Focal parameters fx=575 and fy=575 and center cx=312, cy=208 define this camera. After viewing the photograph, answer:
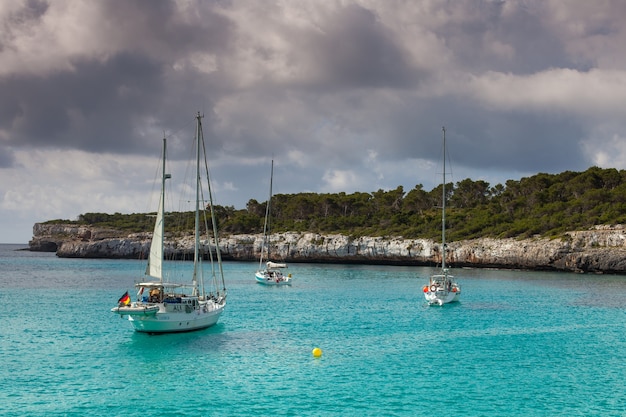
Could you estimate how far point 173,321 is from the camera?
1405 inches

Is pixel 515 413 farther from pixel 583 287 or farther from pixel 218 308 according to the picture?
pixel 583 287

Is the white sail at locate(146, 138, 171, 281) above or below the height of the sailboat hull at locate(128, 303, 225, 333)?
above

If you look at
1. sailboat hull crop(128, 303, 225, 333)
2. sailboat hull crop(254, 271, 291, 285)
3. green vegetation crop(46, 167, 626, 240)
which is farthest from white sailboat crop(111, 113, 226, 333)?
green vegetation crop(46, 167, 626, 240)

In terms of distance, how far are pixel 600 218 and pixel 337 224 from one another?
59369mm

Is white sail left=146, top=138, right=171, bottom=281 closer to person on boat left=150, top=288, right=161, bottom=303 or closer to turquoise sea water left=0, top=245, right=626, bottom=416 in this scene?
person on boat left=150, top=288, right=161, bottom=303

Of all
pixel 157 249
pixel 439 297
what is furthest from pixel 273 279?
pixel 157 249

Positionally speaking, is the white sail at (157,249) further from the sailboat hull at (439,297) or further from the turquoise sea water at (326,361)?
the sailboat hull at (439,297)

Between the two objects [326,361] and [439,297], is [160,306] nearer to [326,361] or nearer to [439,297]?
[326,361]

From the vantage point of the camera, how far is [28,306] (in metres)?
50.0

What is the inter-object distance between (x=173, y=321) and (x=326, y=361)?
1126cm

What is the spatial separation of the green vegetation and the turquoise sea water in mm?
57373

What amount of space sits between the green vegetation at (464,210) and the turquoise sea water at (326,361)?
188ft

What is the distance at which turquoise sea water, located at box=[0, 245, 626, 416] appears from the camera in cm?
2234

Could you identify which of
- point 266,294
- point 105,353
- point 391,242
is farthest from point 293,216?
point 105,353
